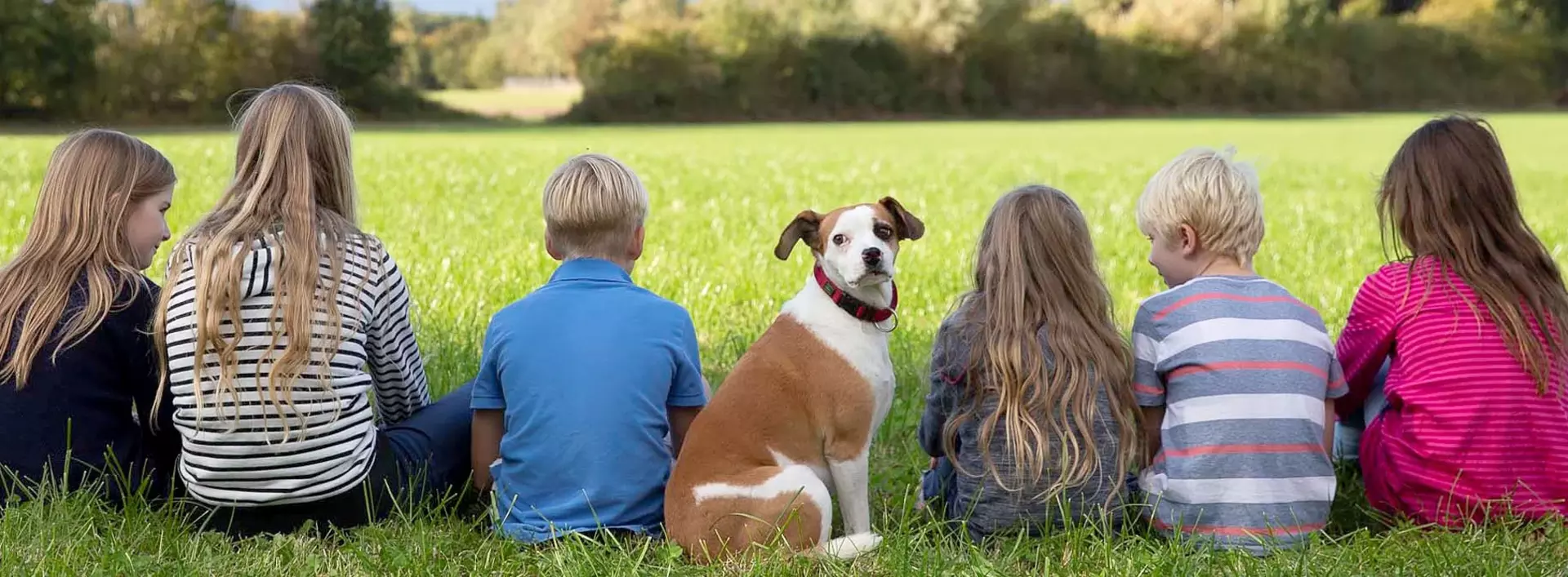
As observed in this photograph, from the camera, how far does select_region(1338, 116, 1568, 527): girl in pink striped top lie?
3.59m

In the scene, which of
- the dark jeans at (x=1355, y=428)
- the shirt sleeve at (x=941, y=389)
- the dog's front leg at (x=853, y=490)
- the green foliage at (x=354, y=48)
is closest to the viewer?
the dog's front leg at (x=853, y=490)

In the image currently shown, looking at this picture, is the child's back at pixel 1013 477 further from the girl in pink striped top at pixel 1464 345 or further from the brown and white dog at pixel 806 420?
the girl in pink striped top at pixel 1464 345

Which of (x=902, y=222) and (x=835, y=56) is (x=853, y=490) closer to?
(x=902, y=222)

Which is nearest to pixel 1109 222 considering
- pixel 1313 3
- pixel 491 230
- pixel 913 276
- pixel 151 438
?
pixel 913 276

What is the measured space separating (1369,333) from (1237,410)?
0.64m

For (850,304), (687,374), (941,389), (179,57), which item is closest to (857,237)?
(850,304)

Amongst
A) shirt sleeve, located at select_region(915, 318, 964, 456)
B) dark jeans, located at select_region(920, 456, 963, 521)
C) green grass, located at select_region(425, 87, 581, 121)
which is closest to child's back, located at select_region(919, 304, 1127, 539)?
shirt sleeve, located at select_region(915, 318, 964, 456)

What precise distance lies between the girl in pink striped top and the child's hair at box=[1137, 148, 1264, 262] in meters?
0.41

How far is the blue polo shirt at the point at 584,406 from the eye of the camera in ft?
11.4

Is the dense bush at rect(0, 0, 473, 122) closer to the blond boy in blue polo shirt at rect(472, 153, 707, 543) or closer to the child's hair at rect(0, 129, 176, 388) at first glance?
the child's hair at rect(0, 129, 176, 388)

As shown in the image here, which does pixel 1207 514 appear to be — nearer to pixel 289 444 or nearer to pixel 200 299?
pixel 289 444

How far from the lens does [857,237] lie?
141 inches

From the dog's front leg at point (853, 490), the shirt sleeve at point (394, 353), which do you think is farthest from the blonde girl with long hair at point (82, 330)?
the dog's front leg at point (853, 490)

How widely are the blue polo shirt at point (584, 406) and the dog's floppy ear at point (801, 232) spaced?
14.3 inches
